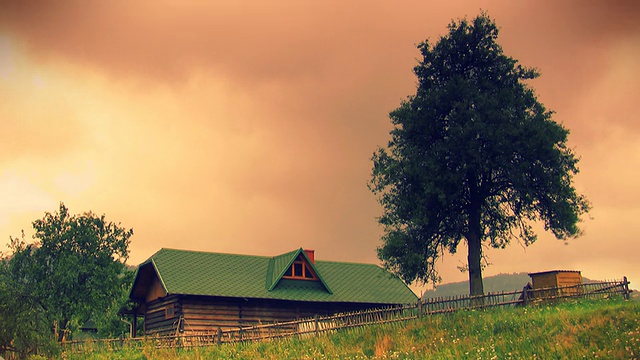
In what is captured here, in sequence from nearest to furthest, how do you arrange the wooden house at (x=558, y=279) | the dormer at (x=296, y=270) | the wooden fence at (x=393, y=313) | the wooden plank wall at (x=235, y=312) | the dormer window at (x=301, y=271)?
the wooden fence at (x=393, y=313), the wooden house at (x=558, y=279), the wooden plank wall at (x=235, y=312), the dormer at (x=296, y=270), the dormer window at (x=301, y=271)

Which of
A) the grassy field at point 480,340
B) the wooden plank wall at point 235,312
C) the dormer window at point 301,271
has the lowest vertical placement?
the grassy field at point 480,340

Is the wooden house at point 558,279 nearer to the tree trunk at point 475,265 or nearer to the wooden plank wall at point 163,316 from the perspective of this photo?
the tree trunk at point 475,265

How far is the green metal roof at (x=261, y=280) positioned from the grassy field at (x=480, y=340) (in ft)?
34.3

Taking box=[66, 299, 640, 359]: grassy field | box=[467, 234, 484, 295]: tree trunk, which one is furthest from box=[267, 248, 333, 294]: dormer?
box=[66, 299, 640, 359]: grassy field

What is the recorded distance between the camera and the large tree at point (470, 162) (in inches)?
1424

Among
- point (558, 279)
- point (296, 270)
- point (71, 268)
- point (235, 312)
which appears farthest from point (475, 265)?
point (71, 268)

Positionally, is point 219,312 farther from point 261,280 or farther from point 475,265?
point 475,265

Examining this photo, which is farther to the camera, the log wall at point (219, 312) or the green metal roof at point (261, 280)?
the green metal roof at point (261, 280)

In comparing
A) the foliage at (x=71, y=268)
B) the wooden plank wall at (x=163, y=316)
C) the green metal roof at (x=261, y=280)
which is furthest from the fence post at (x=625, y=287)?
the foliage at (x=71, y=268)

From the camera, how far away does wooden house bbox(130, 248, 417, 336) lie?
40.2 m

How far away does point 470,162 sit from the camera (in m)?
36.0

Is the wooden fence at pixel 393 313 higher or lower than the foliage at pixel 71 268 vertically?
lower

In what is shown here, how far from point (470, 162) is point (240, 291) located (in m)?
16.5

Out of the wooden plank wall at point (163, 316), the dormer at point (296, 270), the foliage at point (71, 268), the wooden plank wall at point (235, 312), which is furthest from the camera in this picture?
the foliage at point (71, 268)
